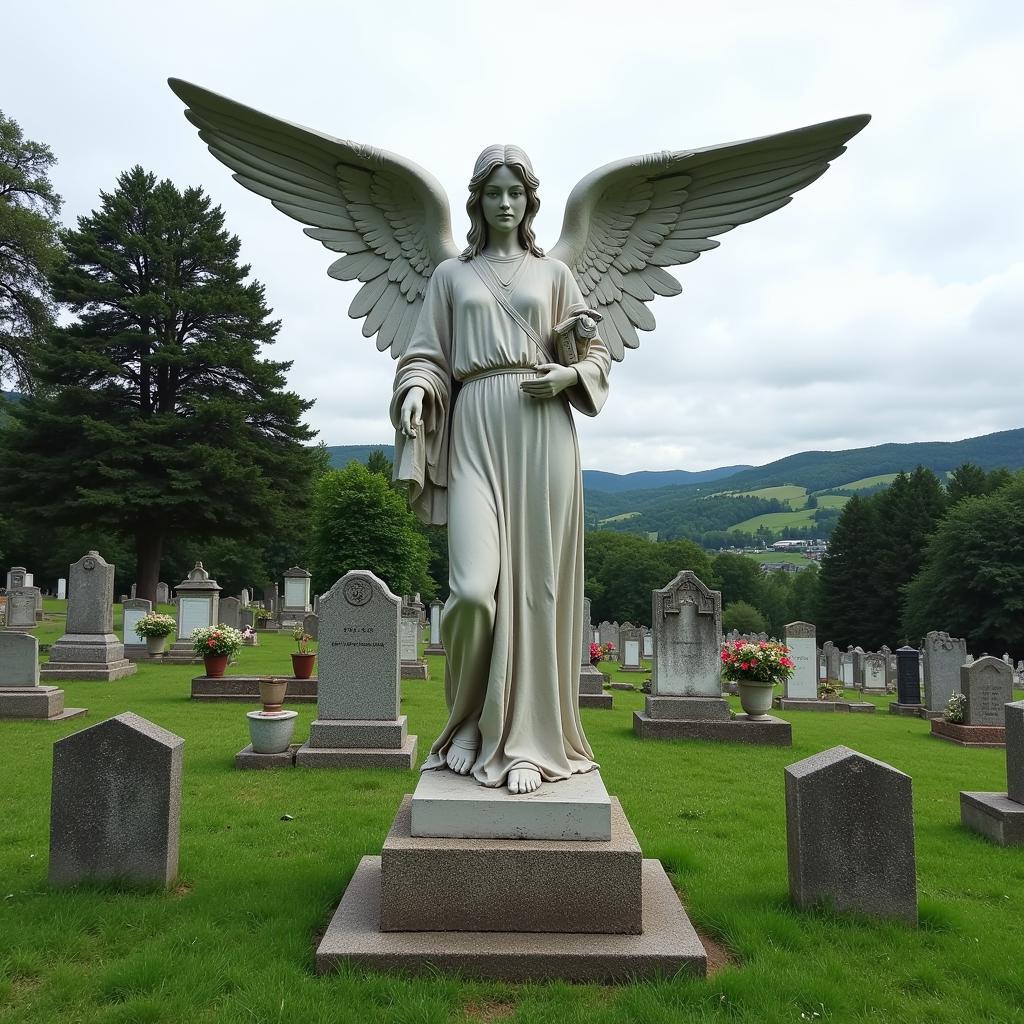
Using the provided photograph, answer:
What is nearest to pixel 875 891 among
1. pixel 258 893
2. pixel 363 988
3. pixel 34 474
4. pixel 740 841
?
pixel 740 841

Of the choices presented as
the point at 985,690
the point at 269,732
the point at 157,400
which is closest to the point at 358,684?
the point at 269,732

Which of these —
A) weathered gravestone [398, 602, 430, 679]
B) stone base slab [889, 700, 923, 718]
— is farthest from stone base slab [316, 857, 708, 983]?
stone base slab [889, 700, 923, 718]

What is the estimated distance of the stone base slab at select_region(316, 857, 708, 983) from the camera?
2939 mm

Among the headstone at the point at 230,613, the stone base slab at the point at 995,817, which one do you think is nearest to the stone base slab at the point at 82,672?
the headstone at the point at 230,613

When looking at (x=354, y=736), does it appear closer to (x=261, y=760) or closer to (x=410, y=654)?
(x=261, y=760)

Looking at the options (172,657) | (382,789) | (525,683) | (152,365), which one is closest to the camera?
(525,683)

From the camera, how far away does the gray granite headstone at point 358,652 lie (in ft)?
27.2

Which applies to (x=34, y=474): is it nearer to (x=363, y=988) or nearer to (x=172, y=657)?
(x=172, y=657)

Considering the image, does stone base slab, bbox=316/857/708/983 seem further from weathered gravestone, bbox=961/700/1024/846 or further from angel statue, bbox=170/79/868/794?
weathered gravestone, bbox=961/700/1024/846

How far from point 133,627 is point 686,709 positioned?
1399 centimetres

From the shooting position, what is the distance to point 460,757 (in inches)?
144

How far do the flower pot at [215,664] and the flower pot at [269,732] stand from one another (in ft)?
18.4

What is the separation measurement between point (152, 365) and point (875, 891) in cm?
2745

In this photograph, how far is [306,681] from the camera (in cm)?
1204
